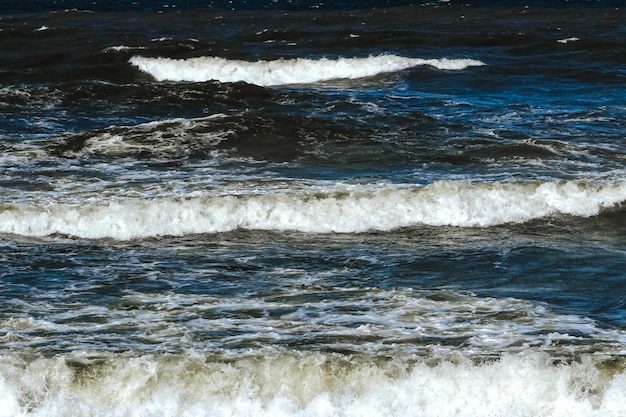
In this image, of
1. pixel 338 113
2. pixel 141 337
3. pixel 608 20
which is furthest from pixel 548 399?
pixel 608 20

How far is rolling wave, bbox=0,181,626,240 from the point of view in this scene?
1556cm

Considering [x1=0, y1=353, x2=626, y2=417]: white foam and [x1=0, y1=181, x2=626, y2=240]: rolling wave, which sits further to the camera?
[x1=0, y1=181, x2=626, y2=240]: rolling wave

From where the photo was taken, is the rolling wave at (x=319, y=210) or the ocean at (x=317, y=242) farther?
the rolling wave at (x=319, y=210)

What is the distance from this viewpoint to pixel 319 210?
16.1 meters

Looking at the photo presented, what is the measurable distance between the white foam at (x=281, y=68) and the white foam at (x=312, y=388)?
923 inches

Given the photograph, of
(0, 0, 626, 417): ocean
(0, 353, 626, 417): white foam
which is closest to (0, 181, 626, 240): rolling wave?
(0, 0, 626, 417): ocean

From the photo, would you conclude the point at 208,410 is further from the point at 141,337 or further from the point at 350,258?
the point at 350,258

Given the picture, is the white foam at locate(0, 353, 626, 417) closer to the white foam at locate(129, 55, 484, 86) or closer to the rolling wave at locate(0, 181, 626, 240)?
the rolling wave at locate(0, 181, 626, 240)

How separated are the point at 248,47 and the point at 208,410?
31270 millimetres

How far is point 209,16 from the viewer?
174 feet

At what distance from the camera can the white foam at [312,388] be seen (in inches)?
358

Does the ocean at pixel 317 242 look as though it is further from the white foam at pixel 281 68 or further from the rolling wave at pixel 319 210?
the white foam at pixel 281 68

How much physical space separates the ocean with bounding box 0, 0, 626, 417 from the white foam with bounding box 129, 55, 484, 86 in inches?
8.0

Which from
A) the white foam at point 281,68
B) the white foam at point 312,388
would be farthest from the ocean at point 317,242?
the white foam at point 281,68
